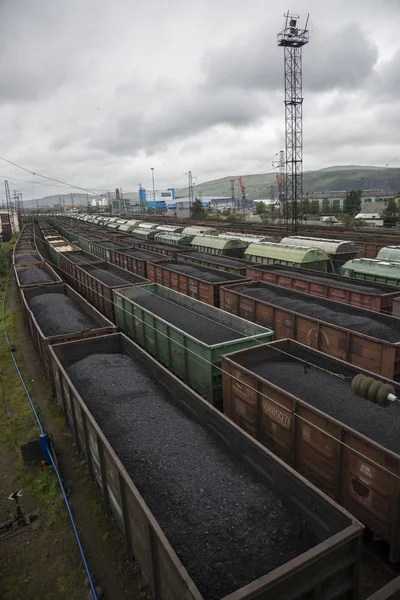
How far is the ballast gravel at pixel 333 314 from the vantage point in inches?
491

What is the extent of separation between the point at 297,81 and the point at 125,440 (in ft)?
177

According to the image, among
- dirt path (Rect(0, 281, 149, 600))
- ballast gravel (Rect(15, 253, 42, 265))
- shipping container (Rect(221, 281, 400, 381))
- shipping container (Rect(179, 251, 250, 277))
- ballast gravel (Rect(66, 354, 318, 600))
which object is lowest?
dirt path (Rect(0, 281, 149, 600))

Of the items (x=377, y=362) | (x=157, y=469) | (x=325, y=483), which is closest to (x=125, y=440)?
(x=157, y=469)

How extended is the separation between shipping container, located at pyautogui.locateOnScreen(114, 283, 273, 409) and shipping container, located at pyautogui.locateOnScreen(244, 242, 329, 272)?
9.84 metres

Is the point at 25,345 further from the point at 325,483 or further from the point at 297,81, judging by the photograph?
the point at 297,81

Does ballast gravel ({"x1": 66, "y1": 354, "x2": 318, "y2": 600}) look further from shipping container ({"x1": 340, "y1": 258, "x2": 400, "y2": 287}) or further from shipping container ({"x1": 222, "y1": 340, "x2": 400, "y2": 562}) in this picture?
shipping container ({"x1": 340, "y1": 258, "x2": 400, "y2": 287})

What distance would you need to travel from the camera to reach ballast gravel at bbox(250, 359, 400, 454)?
7301 mm

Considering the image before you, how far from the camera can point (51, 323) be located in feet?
45.6

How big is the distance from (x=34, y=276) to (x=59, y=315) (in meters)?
9.88

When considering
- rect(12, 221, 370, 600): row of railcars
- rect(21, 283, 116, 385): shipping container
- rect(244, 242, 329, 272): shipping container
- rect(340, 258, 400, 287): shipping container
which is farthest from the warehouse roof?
rect(12, 221, 370, 600): row of railcars

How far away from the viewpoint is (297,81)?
4953 cm

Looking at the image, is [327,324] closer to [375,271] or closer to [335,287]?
[335,287]

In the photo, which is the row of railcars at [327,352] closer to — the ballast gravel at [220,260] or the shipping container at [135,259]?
the ballast gravel at [220,260]

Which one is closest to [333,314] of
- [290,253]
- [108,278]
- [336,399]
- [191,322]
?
[191,322]
